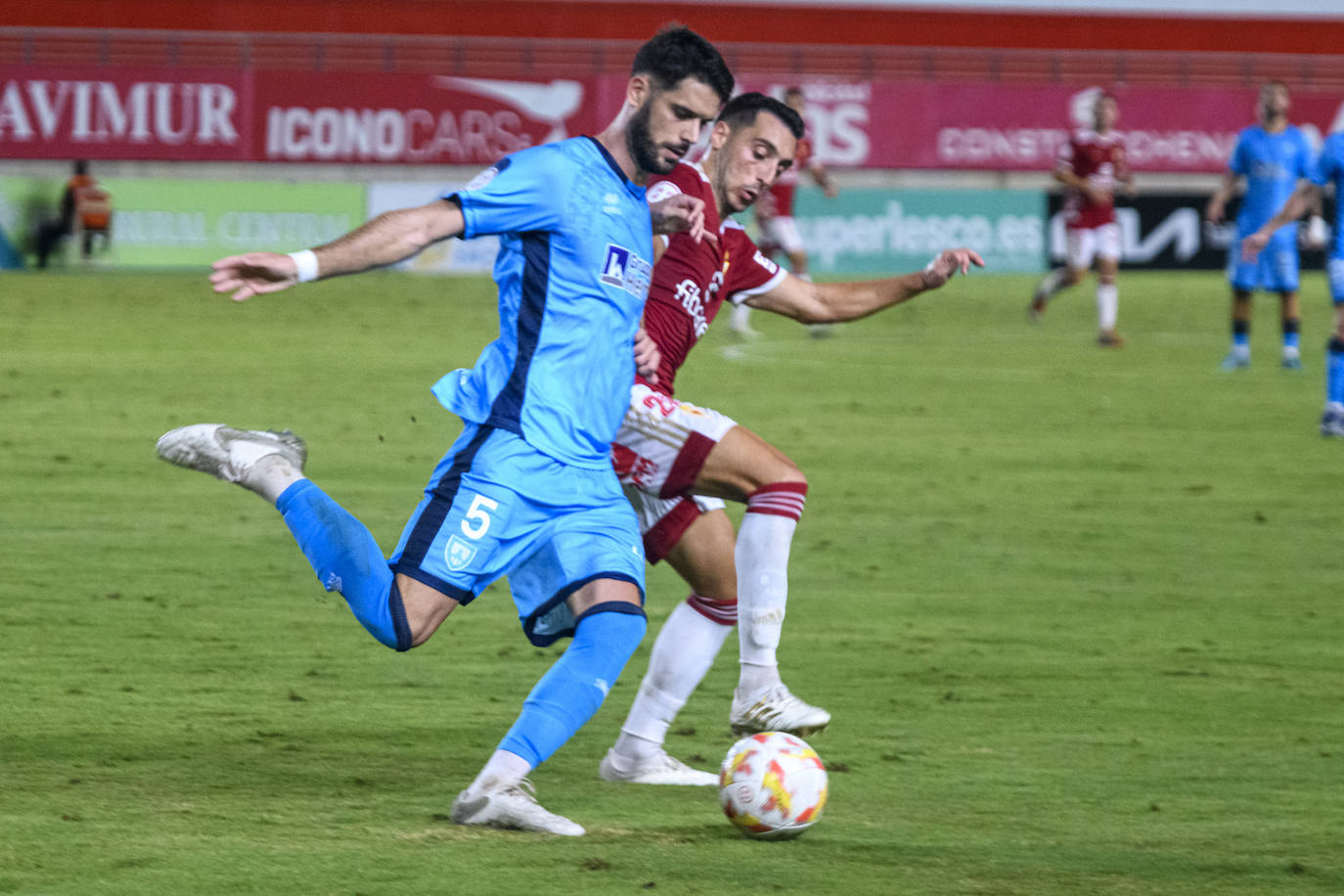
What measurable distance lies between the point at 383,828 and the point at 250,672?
206 centimetres

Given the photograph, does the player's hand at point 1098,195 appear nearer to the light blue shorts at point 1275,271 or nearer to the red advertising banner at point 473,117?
the light blue shorts at point 1275,271

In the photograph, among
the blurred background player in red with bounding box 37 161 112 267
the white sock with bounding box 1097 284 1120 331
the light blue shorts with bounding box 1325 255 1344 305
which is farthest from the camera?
the blurred background player in red with bounding box 37 161 112 267

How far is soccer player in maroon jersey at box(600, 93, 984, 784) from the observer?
539cm

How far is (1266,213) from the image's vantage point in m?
17.8

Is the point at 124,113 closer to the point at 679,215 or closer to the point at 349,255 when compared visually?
the point at 679,215

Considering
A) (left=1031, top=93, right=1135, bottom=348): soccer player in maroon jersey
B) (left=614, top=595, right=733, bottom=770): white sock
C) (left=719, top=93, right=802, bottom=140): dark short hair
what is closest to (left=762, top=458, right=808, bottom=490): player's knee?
(left=614, top=595, right=733, bottom=770): white sock

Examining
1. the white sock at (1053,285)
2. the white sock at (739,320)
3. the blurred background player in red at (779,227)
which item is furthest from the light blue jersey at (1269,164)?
the white sock at (739,320)

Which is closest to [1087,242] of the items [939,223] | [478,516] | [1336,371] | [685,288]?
[1336,371]

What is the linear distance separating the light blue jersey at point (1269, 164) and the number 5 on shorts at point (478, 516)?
14.0 m

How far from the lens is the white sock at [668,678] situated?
533 centimetres

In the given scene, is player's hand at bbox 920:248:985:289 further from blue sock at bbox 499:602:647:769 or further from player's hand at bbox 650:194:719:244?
blue sock at bbox 499:602:647:769

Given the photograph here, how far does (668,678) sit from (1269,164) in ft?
45.0

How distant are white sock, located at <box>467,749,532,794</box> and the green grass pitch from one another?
0.40 ft

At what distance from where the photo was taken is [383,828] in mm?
4629
